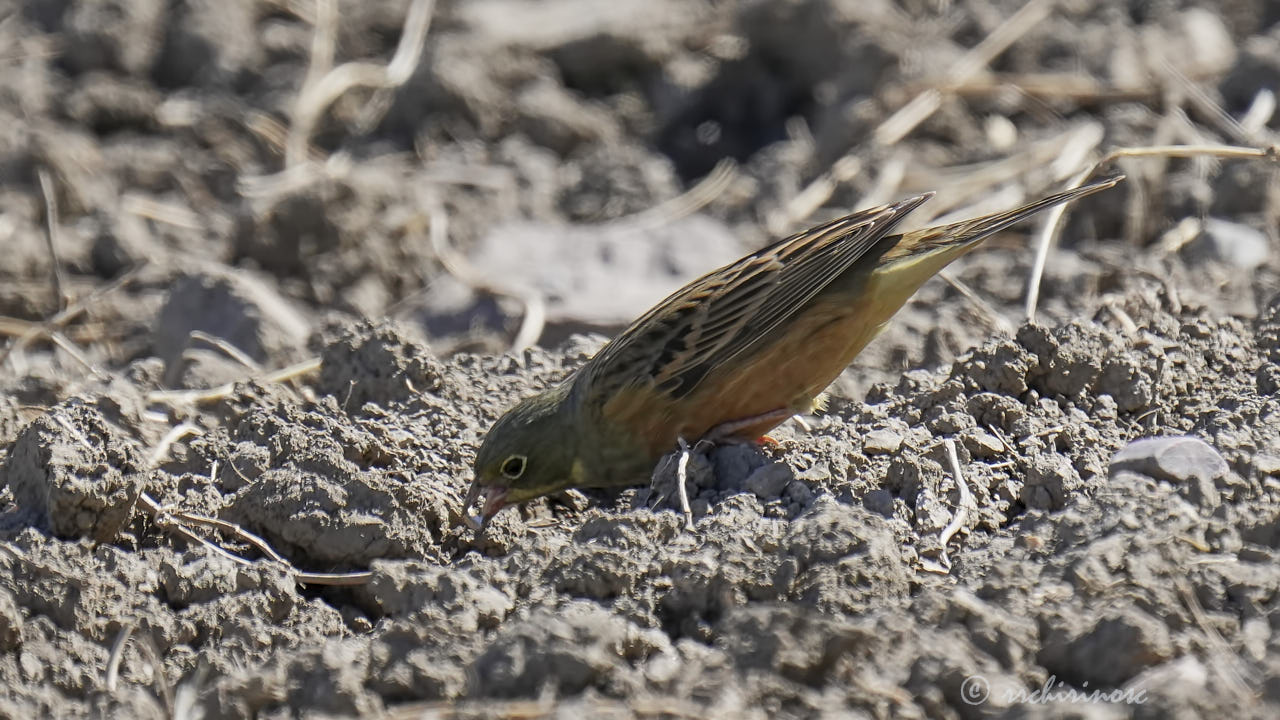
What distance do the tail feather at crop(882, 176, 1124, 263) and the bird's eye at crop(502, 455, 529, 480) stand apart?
4.96 ft

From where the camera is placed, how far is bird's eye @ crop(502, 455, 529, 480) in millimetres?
5324

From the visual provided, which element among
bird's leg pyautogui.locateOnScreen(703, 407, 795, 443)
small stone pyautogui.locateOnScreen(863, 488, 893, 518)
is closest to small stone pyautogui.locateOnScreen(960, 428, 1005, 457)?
small stone pyautogui.locateOnScreen(863, 488, 893, 518)

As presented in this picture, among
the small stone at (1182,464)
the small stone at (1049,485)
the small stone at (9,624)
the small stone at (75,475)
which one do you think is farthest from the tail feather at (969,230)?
the small stone at (9,624)

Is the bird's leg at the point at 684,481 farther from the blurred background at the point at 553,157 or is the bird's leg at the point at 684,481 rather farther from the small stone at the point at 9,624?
the small stone at the point at 9,624

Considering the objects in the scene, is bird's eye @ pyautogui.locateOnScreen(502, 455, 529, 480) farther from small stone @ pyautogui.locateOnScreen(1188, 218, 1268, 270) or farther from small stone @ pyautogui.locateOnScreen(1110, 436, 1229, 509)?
small stone @ pyautogui.locateOnScreen(1188, 218, 1268, 270)

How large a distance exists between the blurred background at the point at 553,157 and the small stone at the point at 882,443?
4.65 ft

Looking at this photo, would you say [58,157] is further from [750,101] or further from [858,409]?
[858,409]

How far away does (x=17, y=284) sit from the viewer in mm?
8180

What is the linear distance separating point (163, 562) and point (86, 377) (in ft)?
7.95

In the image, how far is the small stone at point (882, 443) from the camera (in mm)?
5090

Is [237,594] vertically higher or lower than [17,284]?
lower

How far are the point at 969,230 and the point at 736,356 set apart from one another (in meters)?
0.94

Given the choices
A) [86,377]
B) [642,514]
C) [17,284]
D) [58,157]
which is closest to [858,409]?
[642,514]

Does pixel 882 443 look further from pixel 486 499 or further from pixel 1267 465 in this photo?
pixel 486 499
